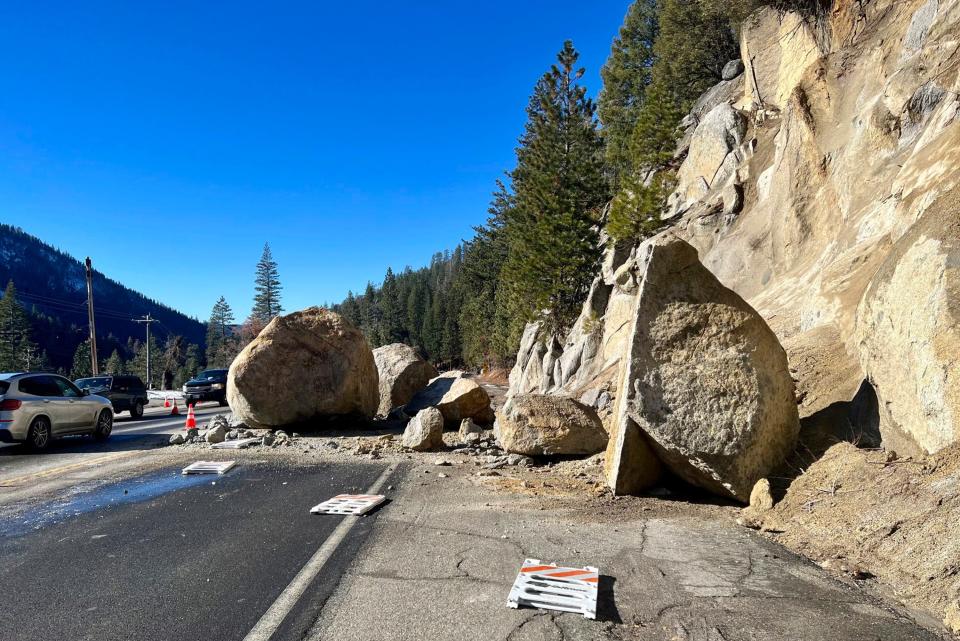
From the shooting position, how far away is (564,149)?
37.8 meters

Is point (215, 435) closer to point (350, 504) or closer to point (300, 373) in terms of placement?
point (300, 373)

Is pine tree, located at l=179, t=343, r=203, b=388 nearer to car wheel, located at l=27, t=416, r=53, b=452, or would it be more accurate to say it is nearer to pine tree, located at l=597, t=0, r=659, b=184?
pine tree, located at l=597, t=0, r=659, b=184

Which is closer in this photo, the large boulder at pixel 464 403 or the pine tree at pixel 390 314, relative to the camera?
the large boulder at pixel 464 403

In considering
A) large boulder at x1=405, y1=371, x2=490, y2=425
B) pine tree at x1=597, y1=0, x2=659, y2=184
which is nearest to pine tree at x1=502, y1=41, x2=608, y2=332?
pine tree at x1=597, y1=0, x2=659, y2=184

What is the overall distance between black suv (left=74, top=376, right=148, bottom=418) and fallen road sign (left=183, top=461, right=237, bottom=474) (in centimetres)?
1546

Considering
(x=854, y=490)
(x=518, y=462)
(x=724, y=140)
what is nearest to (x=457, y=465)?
(x=518, y=462)

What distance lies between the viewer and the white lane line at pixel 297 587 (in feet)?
10.7

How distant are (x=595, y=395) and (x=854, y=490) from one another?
407 inches

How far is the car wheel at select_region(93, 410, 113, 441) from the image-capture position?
13031 millimetres

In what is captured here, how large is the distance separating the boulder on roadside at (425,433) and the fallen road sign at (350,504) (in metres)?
3.71

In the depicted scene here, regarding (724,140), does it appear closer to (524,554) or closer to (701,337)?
(701,337)

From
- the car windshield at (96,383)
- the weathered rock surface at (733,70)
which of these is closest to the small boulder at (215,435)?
the car windshield at (96,383)

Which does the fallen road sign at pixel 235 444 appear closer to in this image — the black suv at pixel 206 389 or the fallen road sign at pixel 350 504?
the fallen road sign at pixel 350 504

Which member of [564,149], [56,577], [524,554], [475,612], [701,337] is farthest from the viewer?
[564,149]
